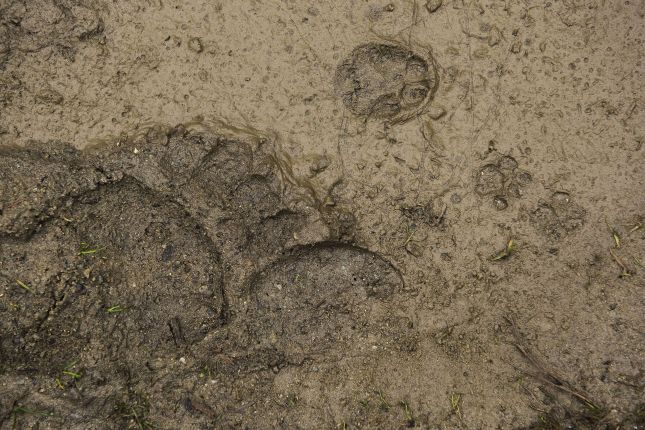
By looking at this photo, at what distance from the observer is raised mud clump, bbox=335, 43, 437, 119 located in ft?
9.36

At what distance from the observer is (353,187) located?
2.88 meters

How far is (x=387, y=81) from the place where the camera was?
2.85m

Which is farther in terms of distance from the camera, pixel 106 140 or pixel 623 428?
pixel 106 140

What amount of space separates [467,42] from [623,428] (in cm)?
234

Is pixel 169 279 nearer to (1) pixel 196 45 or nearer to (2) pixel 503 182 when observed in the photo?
(1) pixel 196 45

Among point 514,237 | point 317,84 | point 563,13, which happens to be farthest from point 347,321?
point 563,13

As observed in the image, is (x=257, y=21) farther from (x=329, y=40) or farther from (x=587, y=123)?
(x=587, y=123)

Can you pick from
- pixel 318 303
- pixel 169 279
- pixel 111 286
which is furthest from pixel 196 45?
pixel 318 303

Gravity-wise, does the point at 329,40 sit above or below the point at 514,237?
above

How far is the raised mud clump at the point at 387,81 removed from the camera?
2854 millimetres

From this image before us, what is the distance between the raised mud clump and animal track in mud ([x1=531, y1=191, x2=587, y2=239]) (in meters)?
0.95

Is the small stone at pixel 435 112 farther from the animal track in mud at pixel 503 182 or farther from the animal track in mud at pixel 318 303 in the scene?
the animal track in mud at pixel 318 303

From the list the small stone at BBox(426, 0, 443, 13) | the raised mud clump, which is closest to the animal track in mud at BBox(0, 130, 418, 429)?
the raised mud clump

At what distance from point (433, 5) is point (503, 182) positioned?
3.64 feet
